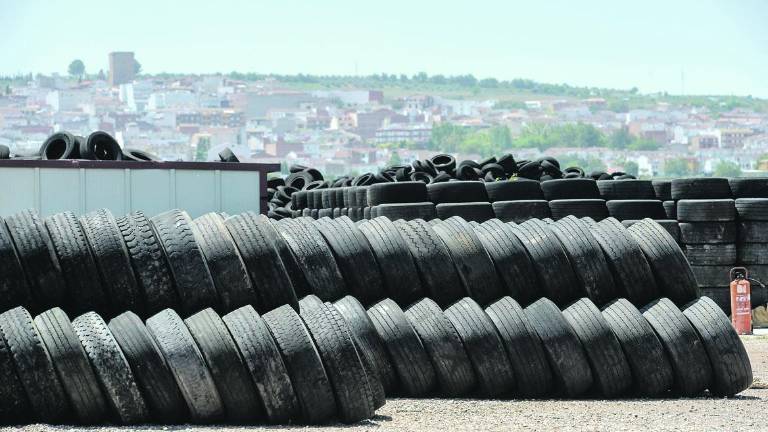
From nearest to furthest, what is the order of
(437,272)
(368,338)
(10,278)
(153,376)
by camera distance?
(153,376), (10,278), (368,338), (437,272)

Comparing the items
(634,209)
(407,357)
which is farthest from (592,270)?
(634,209)


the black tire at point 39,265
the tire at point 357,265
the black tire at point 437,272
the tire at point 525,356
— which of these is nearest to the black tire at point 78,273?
the black tire at point 39,265

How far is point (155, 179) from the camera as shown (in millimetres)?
21766

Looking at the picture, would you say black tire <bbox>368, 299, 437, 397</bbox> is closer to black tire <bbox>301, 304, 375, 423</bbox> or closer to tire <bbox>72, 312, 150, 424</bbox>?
black tire <bbox>301, 304, 375, 423</bbox>

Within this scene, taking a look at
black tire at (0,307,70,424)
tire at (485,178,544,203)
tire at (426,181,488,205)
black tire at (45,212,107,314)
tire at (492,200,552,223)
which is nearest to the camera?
black tire at (0,307,70,424)

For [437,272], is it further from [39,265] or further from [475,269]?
[39,265]

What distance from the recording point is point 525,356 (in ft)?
35.5

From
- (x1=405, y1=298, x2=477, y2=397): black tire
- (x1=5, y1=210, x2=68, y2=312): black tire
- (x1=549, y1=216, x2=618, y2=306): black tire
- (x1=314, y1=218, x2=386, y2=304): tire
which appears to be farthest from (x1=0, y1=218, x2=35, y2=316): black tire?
(x1=549, y1=216, x2=618, y2=306): black tire

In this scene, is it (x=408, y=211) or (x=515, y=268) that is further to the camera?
(x=408, y=211)

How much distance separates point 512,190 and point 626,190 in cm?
172

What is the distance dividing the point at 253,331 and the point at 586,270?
3.39 m

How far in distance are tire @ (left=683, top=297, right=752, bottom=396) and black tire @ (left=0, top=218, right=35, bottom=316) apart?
540cm

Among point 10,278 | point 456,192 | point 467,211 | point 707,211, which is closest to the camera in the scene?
point 10,278

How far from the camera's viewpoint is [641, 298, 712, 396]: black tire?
1101 centimetres
